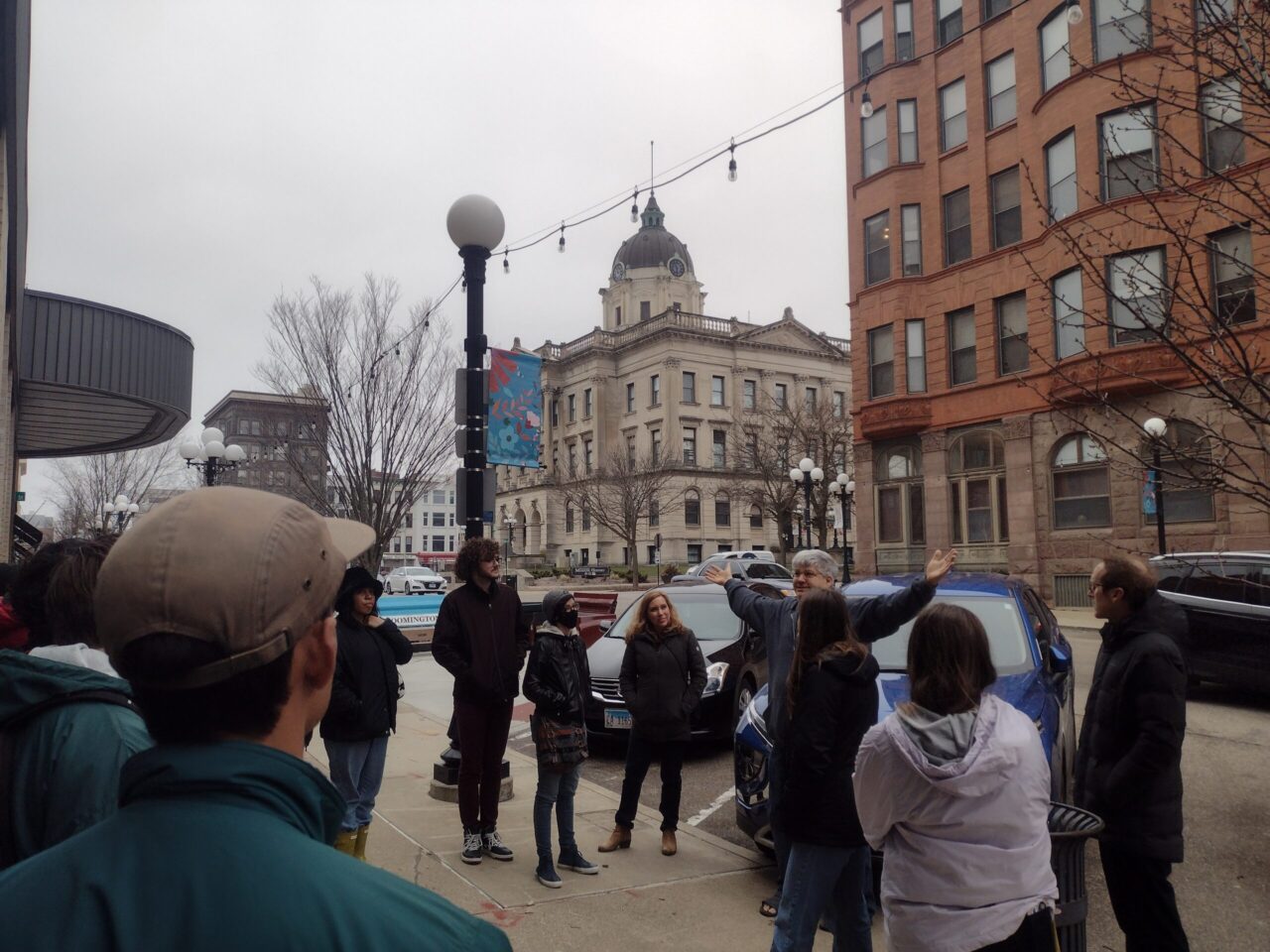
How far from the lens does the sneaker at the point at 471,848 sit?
19.5 feet

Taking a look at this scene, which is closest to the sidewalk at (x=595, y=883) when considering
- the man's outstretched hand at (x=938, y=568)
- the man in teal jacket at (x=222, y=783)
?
the man's outstretched hand at (x=938, y=568)

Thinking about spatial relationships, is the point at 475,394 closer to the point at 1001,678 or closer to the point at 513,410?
the point at 513,410

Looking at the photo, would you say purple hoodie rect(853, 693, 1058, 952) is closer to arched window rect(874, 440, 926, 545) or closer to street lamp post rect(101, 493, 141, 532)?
street lamp post rect(101, 493, 141, 532)

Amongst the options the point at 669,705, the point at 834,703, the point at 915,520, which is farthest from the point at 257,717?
the point at 915,520

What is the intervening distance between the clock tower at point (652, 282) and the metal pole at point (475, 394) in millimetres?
76145

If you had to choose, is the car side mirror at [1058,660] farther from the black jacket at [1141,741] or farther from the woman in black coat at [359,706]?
the woman in black coat at [359,706]

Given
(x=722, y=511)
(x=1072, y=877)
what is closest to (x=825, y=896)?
(x=1072, y=877)

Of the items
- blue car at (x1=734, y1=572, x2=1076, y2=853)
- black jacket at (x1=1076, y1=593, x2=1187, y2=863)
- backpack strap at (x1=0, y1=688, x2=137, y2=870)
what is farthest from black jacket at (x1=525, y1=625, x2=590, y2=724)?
backpack strap at (x1=0, y1=688, x2=137, y2=870)

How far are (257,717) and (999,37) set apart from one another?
3141 cm

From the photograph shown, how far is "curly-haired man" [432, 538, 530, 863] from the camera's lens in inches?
236

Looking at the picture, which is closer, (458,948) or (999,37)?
(458,948)

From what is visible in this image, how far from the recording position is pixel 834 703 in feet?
12.7

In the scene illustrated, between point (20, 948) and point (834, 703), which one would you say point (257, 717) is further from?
point (834, 703)

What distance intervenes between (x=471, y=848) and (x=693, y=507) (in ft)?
210
